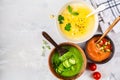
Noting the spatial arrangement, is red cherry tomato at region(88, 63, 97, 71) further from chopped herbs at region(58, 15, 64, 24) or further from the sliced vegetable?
chopped herbs at region(58, 15, 64, 24)

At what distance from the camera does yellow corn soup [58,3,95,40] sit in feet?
4.28

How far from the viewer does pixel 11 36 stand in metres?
1.33

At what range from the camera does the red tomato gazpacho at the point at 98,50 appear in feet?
4.20

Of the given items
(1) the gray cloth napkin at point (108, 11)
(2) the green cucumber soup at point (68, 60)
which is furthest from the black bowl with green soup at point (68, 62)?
(1) the gray cloth napkin at point (108, 11)

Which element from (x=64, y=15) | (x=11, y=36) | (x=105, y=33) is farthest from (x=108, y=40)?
(x=11, y=36)

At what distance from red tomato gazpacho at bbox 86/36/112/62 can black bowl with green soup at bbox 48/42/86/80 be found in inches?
1.2

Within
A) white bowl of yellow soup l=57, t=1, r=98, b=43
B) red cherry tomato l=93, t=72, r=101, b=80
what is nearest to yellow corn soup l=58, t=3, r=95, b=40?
white bowl of yellow soup l=57, t=1, r=98, b=43

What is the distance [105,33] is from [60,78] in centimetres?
20

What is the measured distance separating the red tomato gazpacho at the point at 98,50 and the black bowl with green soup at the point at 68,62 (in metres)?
0.03

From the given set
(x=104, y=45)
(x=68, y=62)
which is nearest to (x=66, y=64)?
(x=68, y=62)

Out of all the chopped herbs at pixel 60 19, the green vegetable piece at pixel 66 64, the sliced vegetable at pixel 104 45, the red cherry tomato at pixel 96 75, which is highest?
the chopped herbs at pixel 60 19

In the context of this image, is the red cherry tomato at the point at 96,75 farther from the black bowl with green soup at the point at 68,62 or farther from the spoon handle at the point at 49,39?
the spoon handle at the point at 49,39

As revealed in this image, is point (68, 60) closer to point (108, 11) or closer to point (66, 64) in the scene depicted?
point (66, 64)

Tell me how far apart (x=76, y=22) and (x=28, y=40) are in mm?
165
